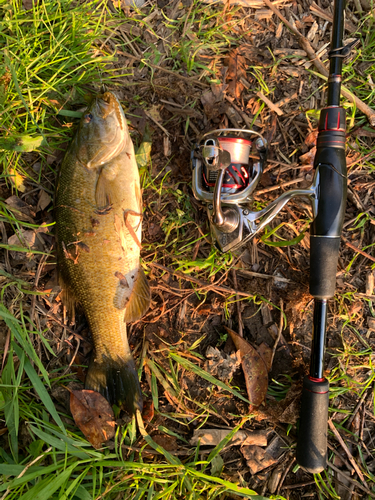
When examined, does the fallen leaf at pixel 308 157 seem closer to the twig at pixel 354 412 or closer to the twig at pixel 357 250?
the twig at pixel 357 250

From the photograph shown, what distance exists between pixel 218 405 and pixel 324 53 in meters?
2.95

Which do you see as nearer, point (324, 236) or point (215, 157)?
point (215, 157)

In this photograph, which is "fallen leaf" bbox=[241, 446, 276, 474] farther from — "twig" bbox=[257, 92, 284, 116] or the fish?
"twig" bbox=[257, 92, 284, 116]

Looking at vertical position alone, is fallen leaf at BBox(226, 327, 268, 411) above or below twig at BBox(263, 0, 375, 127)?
below

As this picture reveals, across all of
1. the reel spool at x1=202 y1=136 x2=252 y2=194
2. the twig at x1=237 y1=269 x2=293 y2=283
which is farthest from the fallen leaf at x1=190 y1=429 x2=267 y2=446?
the reel spool at x1=202 y1=136 x2=252 y2=194

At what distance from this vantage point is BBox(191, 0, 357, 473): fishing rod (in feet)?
7.15

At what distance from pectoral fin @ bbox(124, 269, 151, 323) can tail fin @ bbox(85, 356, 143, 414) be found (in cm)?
32

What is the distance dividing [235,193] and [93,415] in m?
1.89

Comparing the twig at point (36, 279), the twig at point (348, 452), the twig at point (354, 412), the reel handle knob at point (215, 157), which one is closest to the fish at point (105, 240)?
the twig at point (36, 279)

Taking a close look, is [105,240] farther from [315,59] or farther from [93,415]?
[315,59]

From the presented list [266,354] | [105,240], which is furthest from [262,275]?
[105,240]

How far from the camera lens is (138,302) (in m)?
2.56

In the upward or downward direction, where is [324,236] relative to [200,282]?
upward

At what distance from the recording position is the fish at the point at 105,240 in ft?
7.75
